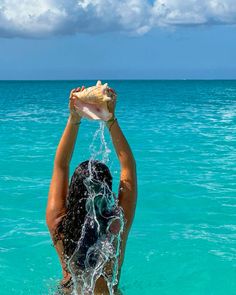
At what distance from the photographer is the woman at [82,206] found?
10.0ft

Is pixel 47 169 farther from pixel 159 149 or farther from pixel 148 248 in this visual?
pixel 148 248

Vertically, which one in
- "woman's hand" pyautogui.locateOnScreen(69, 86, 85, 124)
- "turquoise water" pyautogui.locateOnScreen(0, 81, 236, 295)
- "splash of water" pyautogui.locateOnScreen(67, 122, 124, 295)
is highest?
"woman's hand" pyautogui.locateOnScreen(69, 86, 85, 124)

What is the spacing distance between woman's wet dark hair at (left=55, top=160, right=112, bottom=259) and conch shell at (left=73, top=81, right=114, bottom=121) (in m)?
0.26

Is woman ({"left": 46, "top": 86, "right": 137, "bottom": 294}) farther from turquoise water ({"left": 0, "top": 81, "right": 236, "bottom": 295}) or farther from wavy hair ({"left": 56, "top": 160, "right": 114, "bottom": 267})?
turquoise water ({"left": 0, "top": 81, "right": 236, "bottom": 295})

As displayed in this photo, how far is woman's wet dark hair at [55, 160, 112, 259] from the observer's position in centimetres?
303

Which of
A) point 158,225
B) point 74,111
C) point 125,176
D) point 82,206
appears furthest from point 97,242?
point 158,225

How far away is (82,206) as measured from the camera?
3.07m

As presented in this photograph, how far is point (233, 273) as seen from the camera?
599cm

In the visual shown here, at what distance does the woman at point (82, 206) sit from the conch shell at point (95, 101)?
4cm

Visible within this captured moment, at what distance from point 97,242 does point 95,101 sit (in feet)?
2.61

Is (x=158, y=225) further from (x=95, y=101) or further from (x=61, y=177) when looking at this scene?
(x=95, y=101)

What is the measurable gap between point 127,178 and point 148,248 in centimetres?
356

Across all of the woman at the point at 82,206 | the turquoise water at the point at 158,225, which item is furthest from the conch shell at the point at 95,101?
the turquoise water at the point at 158,225

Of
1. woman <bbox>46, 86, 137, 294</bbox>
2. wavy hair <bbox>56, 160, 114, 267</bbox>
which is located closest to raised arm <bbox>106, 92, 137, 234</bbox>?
woman <bbox>46, 86, 137, 294</bbox>
